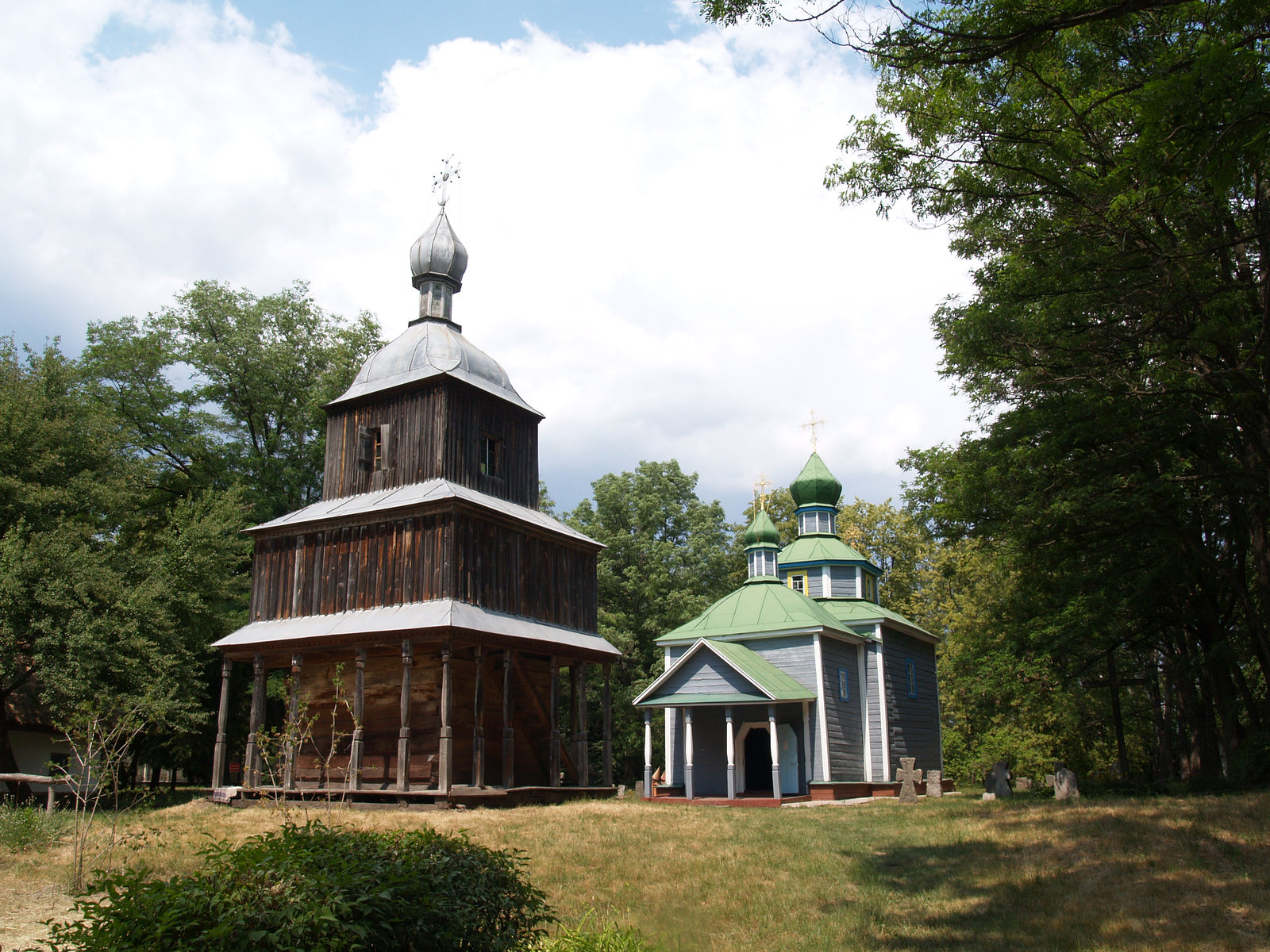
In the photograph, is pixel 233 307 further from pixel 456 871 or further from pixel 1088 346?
pixel 456 871

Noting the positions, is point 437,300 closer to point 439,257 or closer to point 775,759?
point 439,257

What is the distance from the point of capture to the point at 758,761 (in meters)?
29.7

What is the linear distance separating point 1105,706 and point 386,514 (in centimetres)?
2910

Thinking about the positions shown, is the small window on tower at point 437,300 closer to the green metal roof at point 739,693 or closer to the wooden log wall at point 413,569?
the wooden log wall at point 413,569

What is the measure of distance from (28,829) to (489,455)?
Result: 13.9 metres

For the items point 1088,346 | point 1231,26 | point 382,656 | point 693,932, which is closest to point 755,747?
point 382,656

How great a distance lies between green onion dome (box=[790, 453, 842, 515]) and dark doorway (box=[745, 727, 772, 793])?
36.5 ft

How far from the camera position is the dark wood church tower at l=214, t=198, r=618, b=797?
68.6 feet

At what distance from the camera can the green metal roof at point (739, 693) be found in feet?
83.8

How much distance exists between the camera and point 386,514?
72.2ft

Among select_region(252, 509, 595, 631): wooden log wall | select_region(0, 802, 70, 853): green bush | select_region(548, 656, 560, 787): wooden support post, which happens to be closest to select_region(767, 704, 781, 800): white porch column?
select_region(548, 656, 560, 787): wooden support post

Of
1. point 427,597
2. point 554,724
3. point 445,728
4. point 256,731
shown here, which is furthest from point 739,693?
point 256,731

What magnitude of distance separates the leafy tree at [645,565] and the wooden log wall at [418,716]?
45.5 ft

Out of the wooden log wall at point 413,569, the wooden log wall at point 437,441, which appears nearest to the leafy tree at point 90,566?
the wooden log wall at point 413,569
